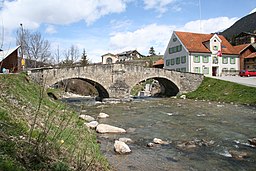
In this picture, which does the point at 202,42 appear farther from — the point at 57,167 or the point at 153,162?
the point at 57,167

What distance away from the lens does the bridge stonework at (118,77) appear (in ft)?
83.2

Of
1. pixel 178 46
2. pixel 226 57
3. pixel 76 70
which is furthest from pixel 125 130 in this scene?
pixel 226 57

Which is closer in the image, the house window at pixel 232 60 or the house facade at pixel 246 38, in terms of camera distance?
the house window at pixel 232 60

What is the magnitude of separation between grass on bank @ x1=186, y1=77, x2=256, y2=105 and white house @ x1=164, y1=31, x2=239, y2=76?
15.6 ft

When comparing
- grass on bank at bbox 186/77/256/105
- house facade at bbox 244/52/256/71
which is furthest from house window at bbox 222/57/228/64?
grass on bank at bbox 186/77/256/105

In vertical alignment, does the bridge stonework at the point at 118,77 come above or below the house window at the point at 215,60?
below

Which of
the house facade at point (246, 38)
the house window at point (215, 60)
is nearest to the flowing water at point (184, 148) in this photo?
the house window at point (215, 60)

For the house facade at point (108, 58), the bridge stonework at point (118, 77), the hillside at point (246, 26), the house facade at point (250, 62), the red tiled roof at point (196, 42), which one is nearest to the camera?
the bridge stonework at point (118, 77)

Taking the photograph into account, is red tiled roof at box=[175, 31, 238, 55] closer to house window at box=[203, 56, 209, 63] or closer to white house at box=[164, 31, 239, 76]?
white house at box=[164, 31, 239, 76]

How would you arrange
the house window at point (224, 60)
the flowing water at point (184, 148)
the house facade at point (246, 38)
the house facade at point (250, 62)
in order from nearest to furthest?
the flowing water at point (184, 148) → the house facade at point (250, 62) → the house window at point (224, 60) → the house facade at point (246, 38)

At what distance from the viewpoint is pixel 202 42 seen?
39.8 m

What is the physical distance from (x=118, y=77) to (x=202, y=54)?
1576cm

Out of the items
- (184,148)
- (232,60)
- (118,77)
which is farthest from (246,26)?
(184,148)

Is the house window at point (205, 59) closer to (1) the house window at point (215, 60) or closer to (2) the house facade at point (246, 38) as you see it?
(1) the house window at point (215, 60)
